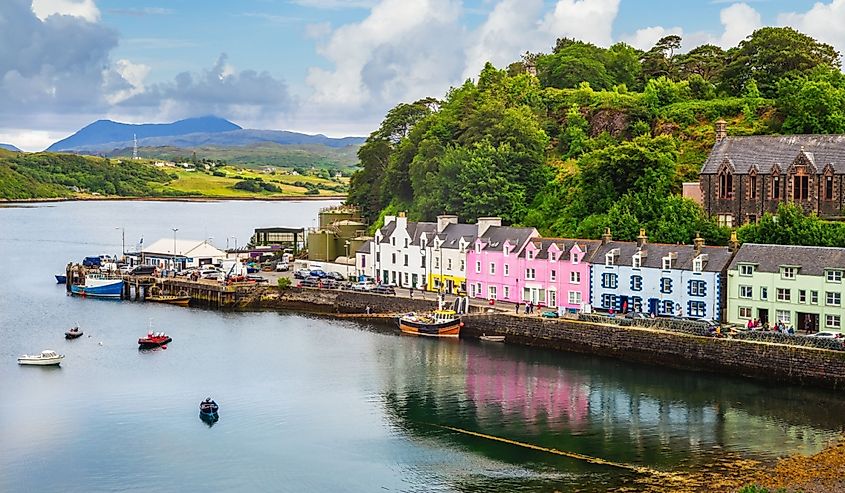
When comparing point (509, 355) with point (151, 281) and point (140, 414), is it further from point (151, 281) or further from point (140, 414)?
point (151, 281)

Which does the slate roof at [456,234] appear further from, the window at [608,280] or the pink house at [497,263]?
the window at [608,280]

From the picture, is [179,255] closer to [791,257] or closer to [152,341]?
[152,341]

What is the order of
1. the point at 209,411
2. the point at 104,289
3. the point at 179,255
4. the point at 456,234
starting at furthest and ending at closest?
the point at 179,255, the point at 104,289, the point at 456,234, the point at 209,411

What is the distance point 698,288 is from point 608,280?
20.1ft

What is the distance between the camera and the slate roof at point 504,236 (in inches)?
2788

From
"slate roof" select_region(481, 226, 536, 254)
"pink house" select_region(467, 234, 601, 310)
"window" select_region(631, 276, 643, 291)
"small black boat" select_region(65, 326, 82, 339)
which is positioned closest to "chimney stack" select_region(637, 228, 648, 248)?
"window" select_region(631, 276, 643, 291)

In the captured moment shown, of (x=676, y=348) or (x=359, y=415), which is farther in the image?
(x=676, y=348)

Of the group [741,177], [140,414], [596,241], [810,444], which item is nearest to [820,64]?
[741,177]

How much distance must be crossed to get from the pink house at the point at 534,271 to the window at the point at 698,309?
6830 mm

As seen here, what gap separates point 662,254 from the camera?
61.8 metres

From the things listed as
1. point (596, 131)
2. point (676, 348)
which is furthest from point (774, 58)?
point (676, 348)

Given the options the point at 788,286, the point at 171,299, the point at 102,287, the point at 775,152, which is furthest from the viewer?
the point at 102,287

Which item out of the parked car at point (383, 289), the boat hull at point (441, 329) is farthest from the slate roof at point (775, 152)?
the parked car at point (383, 289)

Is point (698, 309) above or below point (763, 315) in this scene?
above
